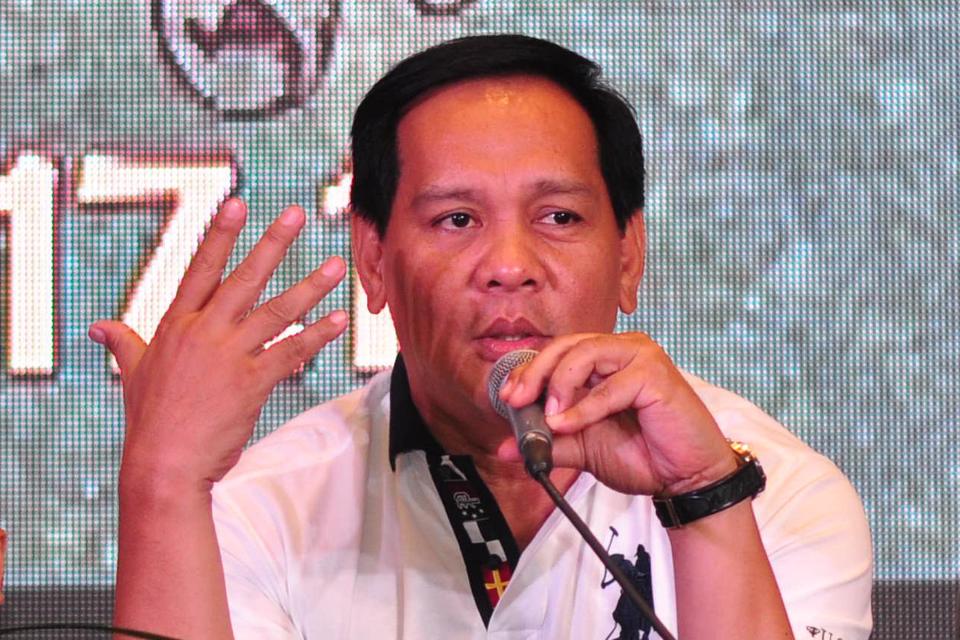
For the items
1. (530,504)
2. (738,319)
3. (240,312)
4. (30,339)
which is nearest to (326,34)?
(30,339)

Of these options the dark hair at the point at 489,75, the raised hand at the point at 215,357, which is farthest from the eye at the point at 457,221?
the raised hand at the point at 215,357

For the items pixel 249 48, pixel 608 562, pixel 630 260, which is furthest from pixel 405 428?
pixel 249 48

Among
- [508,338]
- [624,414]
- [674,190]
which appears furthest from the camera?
[674,190]

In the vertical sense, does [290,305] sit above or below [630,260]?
above

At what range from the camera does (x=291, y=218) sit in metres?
1.28

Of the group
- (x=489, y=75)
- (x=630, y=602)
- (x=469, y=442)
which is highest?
(x=489, y=75)

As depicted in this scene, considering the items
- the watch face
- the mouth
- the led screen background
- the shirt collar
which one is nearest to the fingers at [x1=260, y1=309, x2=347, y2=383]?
the mouth

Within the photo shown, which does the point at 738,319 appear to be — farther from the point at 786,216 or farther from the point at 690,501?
the point at 690,501

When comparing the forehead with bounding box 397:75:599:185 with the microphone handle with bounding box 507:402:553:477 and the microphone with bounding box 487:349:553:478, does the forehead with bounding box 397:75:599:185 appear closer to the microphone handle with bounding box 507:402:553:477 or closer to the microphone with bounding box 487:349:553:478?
the microphone with bounding box 487:349:553:478

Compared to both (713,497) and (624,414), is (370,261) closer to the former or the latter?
(624,414)

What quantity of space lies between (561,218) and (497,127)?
0.46 ft

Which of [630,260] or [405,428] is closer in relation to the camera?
[405,428]

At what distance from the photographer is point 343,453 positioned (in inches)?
68.9

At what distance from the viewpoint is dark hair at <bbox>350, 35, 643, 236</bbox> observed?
171 cm
